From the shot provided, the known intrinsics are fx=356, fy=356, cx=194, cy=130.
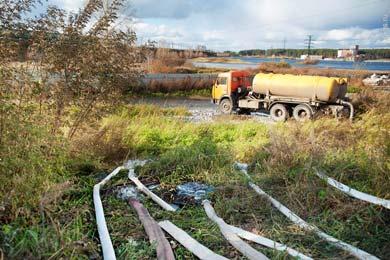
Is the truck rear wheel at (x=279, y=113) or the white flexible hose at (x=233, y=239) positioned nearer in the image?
the white flexible hose at (x=233, y=239)

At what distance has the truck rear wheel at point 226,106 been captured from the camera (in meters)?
16.5

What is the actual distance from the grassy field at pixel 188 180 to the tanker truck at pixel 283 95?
20.2 feet

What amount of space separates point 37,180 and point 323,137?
562 cm

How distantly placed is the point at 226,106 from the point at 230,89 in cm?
84

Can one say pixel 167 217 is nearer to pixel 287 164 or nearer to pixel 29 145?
pixel 29 145

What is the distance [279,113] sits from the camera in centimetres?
1515

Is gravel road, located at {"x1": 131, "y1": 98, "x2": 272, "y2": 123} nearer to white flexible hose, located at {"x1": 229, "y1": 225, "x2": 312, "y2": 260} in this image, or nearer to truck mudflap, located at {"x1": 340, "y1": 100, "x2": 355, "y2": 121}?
truck mudflap, located at {"x1": 340, "y1": 100, "x2": 355, "y2": 121}

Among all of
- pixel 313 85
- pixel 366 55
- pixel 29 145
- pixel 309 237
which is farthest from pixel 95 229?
pixel 366 55

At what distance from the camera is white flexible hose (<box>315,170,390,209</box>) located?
435 centimetres

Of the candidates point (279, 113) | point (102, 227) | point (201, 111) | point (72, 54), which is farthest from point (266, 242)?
point (201, 111)

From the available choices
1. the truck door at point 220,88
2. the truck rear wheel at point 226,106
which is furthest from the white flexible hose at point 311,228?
the truck door at point 220,88

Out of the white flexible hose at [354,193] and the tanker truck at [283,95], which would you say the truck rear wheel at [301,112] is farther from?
the white flexible hose at [354,193]

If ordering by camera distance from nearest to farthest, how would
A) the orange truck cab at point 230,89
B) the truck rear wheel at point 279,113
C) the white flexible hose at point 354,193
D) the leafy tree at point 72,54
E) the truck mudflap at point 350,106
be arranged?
the white flexible hose at point 354,193 < the leafy tree at point 72,54 < the truck mudflap at point 350,106 < the truck rear wheel at point 279,113 < the orange truck cab at point 230,89

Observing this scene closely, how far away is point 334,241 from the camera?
3838mm
